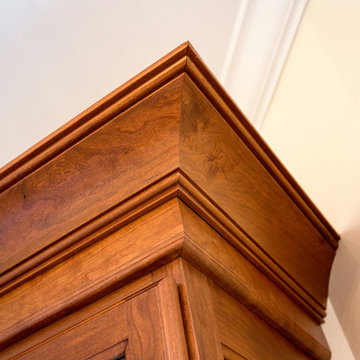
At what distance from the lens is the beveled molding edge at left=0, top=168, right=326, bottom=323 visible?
606 mm

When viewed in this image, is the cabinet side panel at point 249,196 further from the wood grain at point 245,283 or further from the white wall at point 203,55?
the white wall at point 203,55

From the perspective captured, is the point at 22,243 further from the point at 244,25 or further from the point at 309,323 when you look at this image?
the point at 244,25

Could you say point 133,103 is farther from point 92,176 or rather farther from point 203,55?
point 203,55

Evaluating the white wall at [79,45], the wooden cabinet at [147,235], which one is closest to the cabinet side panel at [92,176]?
the wooden cabinet at [147,235]

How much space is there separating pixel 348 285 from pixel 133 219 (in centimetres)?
58

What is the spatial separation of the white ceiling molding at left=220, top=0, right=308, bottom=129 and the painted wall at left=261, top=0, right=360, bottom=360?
3 cm

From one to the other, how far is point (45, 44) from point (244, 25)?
2.01 feet

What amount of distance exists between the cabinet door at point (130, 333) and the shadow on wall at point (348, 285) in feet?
1.87

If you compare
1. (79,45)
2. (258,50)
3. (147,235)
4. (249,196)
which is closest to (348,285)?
(249,196)

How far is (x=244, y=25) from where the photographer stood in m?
1.36

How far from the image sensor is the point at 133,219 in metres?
0.62

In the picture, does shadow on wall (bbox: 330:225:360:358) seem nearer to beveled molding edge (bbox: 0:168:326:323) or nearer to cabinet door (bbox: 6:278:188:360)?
beveled molding edge (bbox: 0:168:326:323)

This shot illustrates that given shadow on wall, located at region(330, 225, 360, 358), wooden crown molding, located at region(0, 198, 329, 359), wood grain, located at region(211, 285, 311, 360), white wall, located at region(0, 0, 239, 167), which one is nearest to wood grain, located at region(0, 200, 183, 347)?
wooden crown molding, located at region(0, 198, 329, 359)

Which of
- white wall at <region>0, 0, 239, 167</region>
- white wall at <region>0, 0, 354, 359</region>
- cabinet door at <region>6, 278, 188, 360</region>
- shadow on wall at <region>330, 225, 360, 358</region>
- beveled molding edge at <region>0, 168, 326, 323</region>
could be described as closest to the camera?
cabinet door at <region>6, 278, 188, 360</region>
